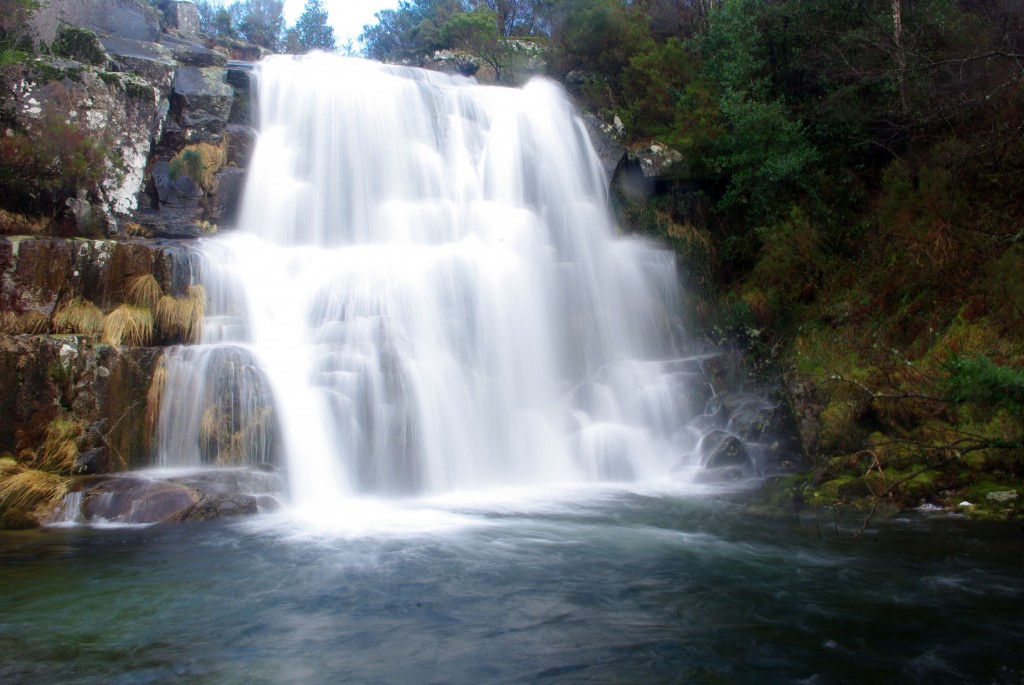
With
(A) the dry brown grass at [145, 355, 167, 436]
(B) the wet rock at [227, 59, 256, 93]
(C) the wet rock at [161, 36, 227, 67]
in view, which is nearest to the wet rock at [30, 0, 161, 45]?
(C) the wet rock at [161, 36, 227, 67]

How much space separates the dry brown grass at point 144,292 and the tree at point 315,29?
33.5m

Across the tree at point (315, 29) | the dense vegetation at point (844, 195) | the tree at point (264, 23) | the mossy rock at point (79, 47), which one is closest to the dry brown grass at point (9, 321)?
the dense vegetation at point (844, 195)

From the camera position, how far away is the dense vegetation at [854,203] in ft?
35.9

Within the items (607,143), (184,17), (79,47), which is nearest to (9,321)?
(79,47)

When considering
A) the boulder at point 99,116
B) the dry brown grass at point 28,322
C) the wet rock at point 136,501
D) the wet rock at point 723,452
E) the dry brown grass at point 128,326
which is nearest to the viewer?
the wet rock at point 136,501

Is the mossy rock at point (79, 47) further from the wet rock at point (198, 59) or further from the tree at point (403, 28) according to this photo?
the tree at point (403, 28)

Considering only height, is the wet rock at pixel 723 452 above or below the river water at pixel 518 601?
above

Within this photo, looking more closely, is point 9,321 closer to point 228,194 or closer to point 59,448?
point 59,448

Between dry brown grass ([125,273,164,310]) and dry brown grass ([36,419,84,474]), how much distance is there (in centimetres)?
233

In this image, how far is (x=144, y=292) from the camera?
498 inches

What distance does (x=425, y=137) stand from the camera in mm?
19234

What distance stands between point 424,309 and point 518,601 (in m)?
8.13

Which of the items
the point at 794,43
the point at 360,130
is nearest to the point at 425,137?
the point at 360,130

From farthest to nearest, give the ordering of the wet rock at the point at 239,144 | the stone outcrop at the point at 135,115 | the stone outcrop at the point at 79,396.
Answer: the wet rock at the point at 239,144 → the stone outcrop at the point at 135,115 → the stone outcrop at the point at 79,396
